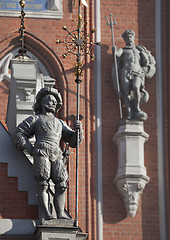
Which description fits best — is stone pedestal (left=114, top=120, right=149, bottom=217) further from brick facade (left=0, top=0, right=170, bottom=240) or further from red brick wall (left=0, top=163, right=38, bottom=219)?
red brick wall (left=0, top=163, right=38, bottom=219)

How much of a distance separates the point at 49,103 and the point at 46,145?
1.85 ft

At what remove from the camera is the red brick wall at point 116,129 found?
18.1 metres

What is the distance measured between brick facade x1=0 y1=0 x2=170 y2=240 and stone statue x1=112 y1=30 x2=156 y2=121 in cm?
20

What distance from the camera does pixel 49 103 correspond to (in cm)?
1234

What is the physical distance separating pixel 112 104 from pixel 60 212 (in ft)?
23.0

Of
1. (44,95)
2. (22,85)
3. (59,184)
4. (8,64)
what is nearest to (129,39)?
(8,64)

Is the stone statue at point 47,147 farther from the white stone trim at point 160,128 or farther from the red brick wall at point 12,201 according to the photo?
the white stone trim at point 160,128

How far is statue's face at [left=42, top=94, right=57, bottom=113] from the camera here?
12336 millimetres

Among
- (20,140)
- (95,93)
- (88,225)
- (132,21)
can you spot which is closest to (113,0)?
(132,21)

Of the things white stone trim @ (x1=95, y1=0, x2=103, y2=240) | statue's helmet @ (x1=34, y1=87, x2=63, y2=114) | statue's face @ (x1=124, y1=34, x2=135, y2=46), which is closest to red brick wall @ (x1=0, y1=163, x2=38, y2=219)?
statue's helmet @ (x1=34, y1=87, x2=63, y2=114)

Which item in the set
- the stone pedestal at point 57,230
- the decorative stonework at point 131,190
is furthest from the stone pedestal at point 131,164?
the stone pedestal at point 57,230

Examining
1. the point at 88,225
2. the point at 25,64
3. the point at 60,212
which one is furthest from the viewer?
the point at 88,225

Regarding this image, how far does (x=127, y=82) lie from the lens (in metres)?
18.7

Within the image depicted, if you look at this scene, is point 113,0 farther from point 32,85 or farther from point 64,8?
point 32,85
